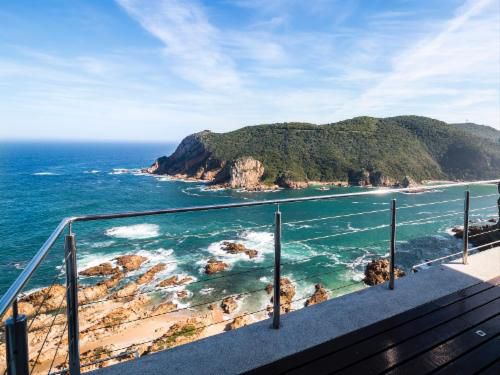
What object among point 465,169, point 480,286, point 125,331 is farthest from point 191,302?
point 465,169

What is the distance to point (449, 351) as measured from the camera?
77.5 inches

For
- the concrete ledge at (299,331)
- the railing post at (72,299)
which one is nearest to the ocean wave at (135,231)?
the concrete ledge at (299,331)

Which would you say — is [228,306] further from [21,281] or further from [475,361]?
[21,281]

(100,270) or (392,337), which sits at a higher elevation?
(392,337)

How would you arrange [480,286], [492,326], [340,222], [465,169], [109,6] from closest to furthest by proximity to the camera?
1. [492,326]
2. [480,286]
3. [109,6]
4. [340,222]
5. [465,169]

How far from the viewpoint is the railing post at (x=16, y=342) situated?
3.38ft

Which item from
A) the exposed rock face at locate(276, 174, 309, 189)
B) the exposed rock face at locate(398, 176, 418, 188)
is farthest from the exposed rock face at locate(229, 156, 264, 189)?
the exposed rock face at locate(398, 176, 418, 188)

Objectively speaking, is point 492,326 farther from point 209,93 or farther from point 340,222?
point 209,93

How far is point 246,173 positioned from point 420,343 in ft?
163

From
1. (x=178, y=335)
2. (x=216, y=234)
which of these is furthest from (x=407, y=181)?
(x=178, y=335)

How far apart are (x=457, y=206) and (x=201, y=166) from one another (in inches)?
1625

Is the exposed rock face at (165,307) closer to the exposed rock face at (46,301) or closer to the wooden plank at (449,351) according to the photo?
the exposed rock face at (46,301)

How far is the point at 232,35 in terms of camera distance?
15867mm

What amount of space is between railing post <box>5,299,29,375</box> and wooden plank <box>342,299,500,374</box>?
1.52 meters
